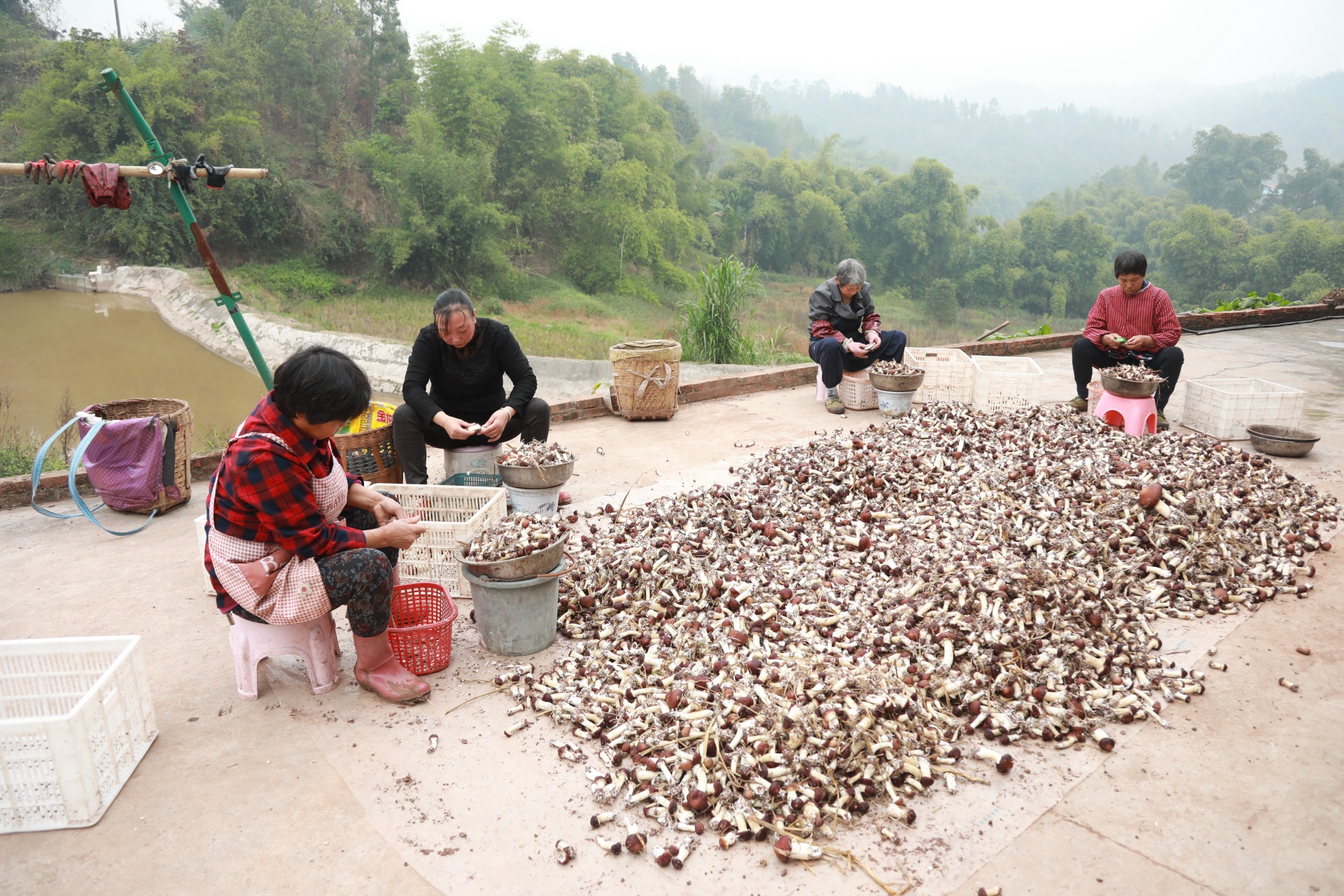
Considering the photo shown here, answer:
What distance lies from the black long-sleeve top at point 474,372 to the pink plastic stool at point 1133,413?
11.7ft

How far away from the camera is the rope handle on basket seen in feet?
18.2

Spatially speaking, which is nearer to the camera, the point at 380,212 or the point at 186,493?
the point at 186,493

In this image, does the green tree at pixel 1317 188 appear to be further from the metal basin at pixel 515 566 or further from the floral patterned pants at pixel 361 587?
the floral patterned pants at pixel 361 587

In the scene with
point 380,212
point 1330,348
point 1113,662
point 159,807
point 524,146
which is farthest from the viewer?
point 524,146

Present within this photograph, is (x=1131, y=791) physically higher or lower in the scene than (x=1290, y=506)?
lower

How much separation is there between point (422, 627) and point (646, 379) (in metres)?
3.27

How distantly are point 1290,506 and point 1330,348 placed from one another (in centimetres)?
747

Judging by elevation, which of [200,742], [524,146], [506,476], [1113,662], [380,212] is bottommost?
[200,742]

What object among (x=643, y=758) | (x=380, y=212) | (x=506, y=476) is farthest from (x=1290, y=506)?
(x=380, y=212)

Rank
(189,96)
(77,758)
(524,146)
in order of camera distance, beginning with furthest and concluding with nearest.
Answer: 1. (524,146)
2. (189,96)
3. (77,758)

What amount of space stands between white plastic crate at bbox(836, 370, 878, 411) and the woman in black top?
2.82 m

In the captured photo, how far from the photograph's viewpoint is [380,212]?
32.3 metres

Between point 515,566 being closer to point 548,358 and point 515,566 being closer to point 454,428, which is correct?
point 454,428

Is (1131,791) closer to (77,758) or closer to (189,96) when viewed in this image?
(77,758)
